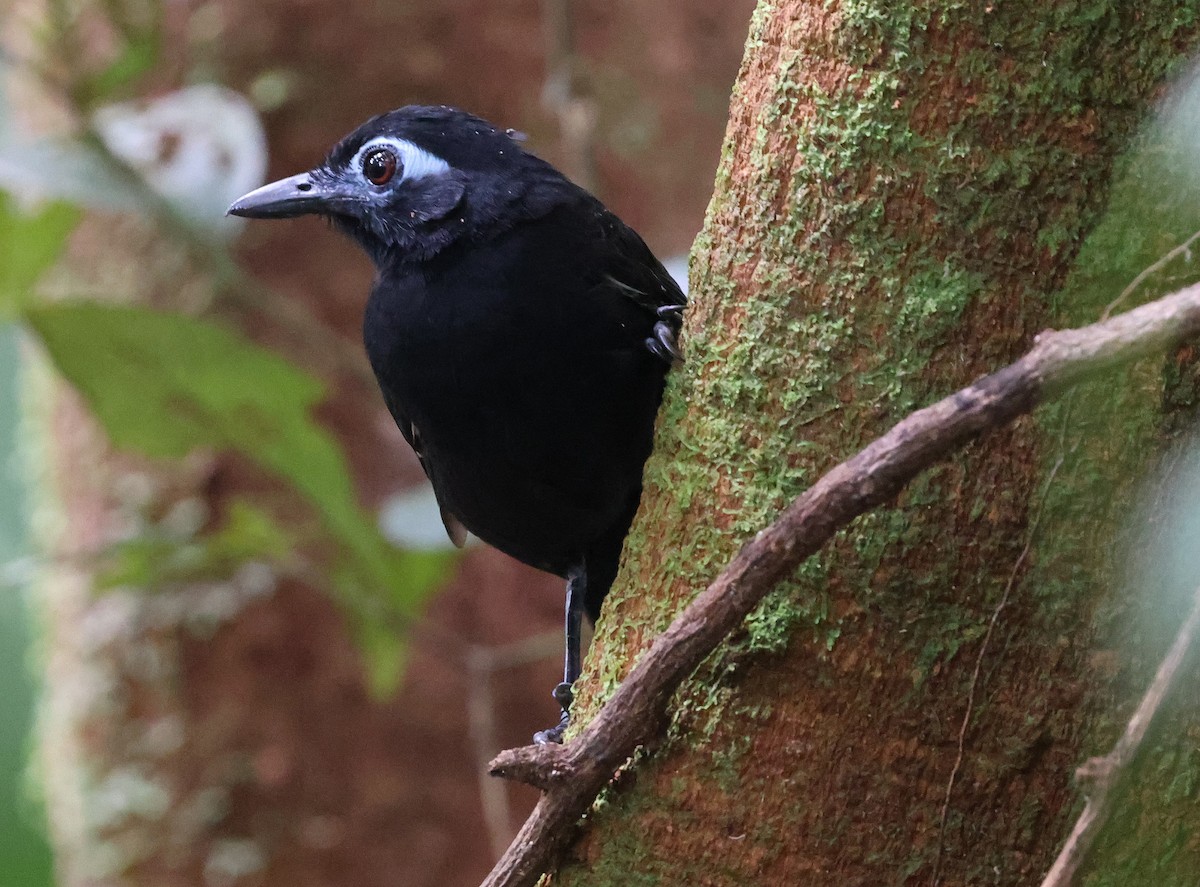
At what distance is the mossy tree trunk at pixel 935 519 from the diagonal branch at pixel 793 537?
0.22 ft

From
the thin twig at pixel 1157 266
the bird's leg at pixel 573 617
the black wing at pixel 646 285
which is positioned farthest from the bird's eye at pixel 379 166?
the thin twig at pixel 1157 266

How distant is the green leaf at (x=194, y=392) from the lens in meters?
2.87

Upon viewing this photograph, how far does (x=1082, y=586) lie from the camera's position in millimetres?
1360

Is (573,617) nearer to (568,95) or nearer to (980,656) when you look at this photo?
(980,656)

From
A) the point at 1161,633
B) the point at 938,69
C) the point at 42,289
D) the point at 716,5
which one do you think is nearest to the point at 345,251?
the point at 42,289

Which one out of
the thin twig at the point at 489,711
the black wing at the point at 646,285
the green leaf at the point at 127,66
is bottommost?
the thin twig at the point at 489,711

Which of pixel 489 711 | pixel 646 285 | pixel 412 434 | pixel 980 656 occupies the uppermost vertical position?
pixel 646 285

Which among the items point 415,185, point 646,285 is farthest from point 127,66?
point 646,285

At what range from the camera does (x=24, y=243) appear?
3.07 m

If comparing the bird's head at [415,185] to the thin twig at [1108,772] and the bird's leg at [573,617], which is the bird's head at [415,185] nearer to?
the bird's leg at [573,617]

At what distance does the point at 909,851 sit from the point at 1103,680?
0.27 meters

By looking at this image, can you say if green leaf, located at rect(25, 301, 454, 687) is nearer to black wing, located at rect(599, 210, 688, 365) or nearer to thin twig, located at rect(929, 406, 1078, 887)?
black wing, located at rect(599, 210, 688, 365)

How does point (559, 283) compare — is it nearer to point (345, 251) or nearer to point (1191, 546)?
point (1191, 546)

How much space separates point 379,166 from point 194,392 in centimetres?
100
